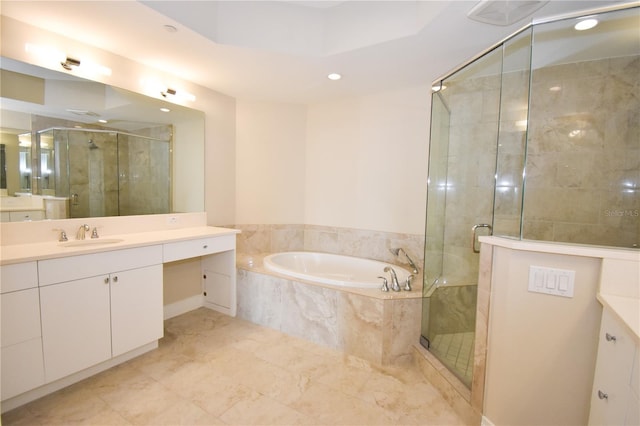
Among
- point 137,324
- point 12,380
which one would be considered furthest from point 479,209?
point 12,380

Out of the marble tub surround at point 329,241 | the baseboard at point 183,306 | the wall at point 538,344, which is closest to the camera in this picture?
the wall at point 538,344

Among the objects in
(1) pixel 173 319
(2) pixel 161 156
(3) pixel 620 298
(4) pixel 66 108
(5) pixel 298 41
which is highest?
(5) pixel 298 41

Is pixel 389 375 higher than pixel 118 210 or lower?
lower

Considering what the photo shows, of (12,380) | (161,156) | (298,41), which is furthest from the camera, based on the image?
(161,156)

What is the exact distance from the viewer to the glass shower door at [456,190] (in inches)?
84.7

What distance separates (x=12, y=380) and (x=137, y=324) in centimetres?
62

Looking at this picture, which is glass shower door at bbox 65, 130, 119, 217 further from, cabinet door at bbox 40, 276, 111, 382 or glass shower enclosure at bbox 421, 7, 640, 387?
glass shower enclosure at bbox 421, 7, 640, 387

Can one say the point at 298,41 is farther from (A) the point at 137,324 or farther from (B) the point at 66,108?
(A) the point at 137,324

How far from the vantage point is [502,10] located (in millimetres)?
1521

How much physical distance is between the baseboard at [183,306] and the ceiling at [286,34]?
2256 millimetres

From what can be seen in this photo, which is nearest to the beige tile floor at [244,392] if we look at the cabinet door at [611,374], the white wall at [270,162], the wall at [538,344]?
the wall at [538,344]

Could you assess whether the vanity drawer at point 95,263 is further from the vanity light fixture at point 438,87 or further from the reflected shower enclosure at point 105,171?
the vanity light fixture at point 438,87

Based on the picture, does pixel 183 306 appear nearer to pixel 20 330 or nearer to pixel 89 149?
pixel 20 330

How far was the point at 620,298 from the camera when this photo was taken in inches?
44.3
